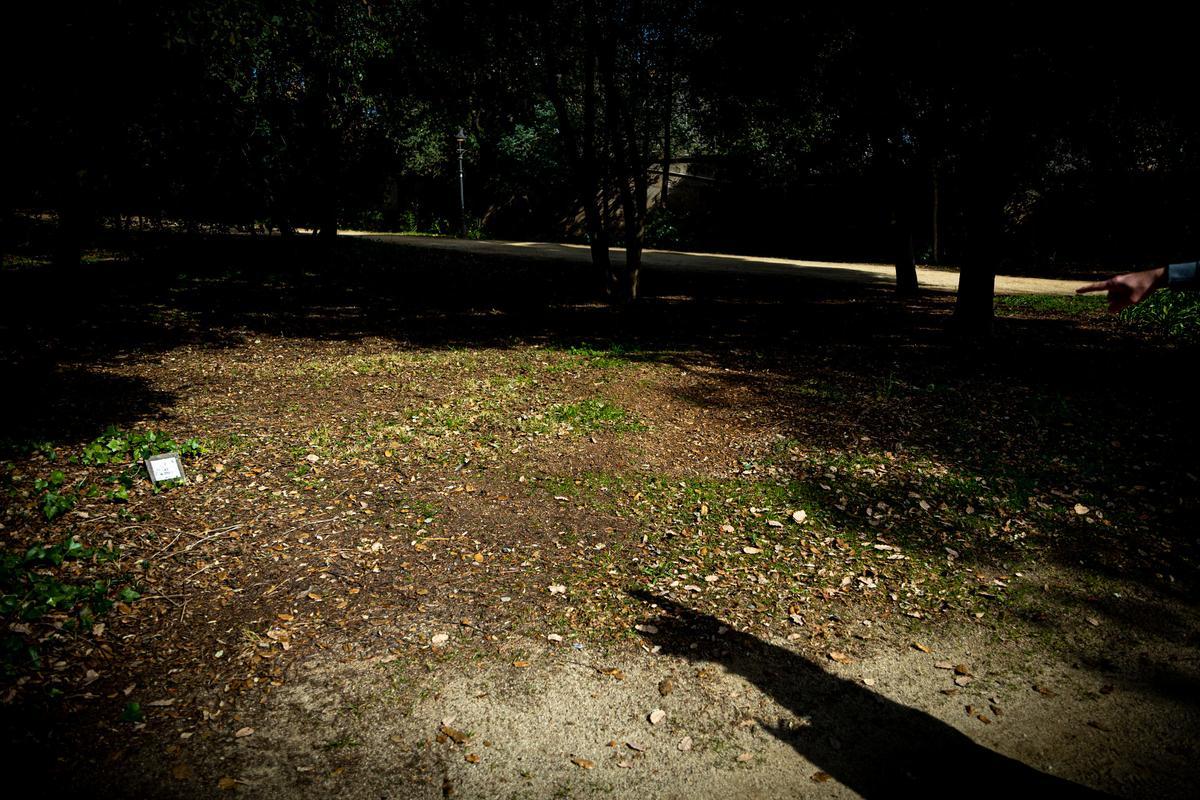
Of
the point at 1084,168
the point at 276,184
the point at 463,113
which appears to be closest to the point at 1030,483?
the point at 276,184

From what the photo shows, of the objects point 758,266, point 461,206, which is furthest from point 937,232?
point 461,206

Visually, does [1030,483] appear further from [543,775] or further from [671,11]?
[671,11]

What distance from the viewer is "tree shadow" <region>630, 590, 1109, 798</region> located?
10.3 ft

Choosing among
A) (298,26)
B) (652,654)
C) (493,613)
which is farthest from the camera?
(298,26)

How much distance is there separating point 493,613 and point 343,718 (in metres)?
1.13

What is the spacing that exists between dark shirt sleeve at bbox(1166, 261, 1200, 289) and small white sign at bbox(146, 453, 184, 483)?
22.1ft

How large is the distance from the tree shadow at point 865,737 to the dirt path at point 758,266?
1605 centimetres

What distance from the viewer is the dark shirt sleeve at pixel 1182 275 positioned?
2.55 metres

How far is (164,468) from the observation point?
5750 millimetres

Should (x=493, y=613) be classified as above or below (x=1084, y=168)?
below

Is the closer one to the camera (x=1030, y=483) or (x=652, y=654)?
(x=652, y=654)

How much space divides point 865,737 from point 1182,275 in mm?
2524

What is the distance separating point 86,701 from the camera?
3.47 metres

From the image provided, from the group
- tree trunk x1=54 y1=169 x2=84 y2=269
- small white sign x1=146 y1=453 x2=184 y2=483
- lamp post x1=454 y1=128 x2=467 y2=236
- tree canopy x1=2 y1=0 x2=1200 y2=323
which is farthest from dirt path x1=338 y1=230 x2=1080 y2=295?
small white sign x1=146 y1=453 x2=184 y2=483
